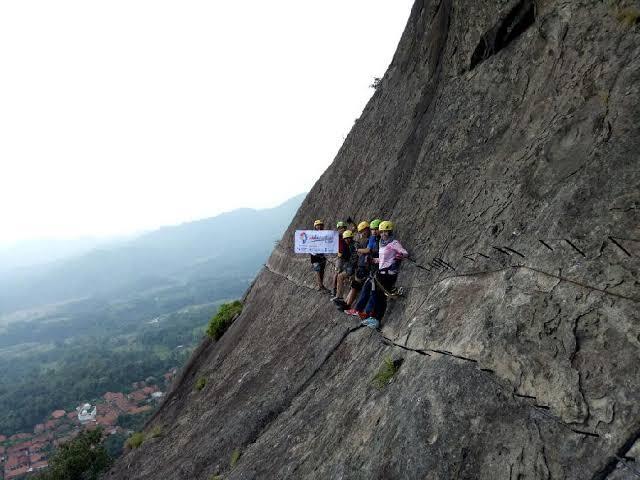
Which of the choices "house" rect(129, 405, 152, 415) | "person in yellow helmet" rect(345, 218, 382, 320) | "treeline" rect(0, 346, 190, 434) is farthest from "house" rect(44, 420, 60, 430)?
"person in yellow helmet" rect(345, 218, 382, 320)

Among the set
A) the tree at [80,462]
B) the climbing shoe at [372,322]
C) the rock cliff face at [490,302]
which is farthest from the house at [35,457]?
the climbing shoe at [372,322]

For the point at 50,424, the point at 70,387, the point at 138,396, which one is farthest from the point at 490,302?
the point at 70,387

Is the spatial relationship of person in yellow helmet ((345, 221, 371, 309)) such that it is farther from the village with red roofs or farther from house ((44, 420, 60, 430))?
house ((44, 420, 60, 430))

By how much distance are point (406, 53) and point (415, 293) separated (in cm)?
1010

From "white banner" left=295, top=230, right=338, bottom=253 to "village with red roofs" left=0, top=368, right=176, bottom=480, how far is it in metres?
67.2

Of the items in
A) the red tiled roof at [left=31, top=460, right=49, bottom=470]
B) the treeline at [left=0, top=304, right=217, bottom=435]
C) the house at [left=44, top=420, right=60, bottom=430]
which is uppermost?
the red tiled roof at [left=31, top=460, right=49, bottom=470]

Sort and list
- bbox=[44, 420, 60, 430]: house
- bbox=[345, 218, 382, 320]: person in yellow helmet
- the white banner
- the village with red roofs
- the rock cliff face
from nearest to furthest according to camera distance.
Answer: the rock cliff face, bbox=[345, 218, 382, 320]: person in yellow helmet, the white banner, the village with red roofs, bbox=[44, 420, 60, 430]: house

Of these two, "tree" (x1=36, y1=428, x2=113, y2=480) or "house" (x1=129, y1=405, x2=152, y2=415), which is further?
"house" (x1=129, y1=405, x2=152, y2=415)

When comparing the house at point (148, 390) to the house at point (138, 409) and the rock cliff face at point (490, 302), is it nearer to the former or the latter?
the house at point (138, 409)

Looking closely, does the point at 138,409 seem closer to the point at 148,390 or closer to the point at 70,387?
the point at 148,390

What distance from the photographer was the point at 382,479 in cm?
593

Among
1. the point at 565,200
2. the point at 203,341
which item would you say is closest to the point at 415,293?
the point at 565,200

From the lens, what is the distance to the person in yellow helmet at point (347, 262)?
11.9 m

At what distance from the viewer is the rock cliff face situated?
16.0ft
